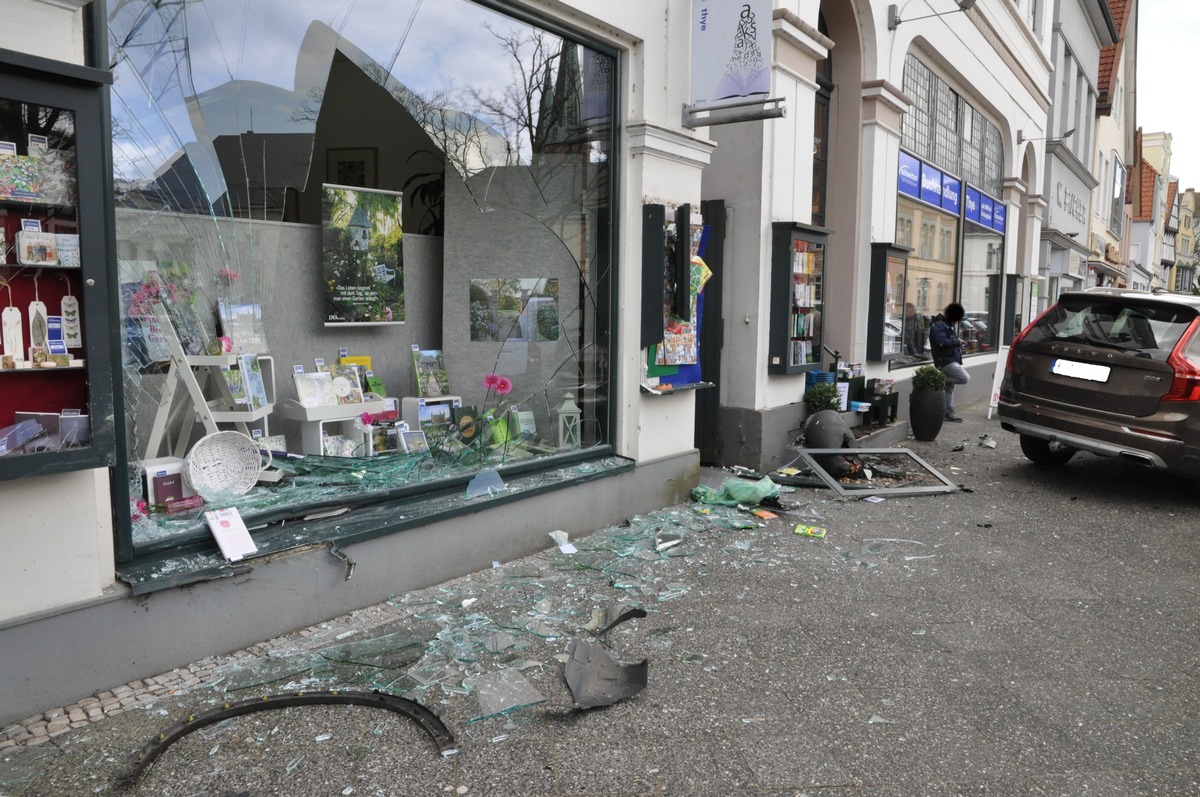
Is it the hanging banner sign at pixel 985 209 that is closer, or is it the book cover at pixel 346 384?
the book cover at pixel 346 384

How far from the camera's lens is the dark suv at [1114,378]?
6.60 meters

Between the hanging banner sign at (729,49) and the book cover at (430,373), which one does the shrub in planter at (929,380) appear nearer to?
the hanging banner sign at (729,49)

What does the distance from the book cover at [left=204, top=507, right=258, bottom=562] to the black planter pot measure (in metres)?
7.97

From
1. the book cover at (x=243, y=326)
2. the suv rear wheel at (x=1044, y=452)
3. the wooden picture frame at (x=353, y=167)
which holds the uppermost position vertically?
the wooden picture frame at (x=353, y=167)

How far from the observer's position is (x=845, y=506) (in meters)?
6.77

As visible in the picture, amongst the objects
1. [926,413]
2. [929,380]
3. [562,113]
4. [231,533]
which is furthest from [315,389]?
[926,413]

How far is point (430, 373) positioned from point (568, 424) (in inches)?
46.8

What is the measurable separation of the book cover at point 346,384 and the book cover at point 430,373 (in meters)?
0.53

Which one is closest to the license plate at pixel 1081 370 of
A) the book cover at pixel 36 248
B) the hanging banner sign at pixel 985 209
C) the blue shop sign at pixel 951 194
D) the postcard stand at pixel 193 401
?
the blue shop sign at pixel 951 194

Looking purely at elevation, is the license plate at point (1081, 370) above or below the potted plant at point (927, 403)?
above

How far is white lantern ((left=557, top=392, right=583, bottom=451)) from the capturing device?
240 inches

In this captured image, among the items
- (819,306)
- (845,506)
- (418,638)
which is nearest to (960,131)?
(819,306)

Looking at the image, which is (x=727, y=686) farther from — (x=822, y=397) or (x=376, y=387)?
(x=822, y=397)

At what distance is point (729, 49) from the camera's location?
600 centimetres
